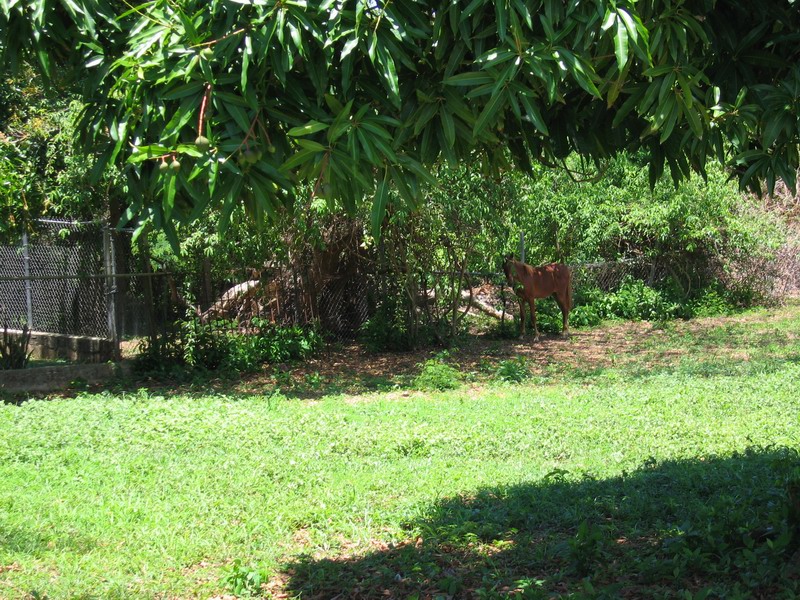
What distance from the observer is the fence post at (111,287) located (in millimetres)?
13695

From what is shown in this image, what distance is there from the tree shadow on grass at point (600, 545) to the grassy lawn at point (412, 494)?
16 mm

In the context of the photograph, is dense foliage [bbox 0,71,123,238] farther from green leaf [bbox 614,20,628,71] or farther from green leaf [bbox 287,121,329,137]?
green leaf [bbox 614,20,628,71]

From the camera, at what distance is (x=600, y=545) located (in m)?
5.11

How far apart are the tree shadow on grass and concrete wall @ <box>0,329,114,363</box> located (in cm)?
898

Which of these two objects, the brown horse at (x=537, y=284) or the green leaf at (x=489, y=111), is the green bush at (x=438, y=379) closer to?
the brown horse at (x=537, y=284)

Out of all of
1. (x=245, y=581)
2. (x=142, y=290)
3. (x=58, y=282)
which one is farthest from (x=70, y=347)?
(x=245, y=581)

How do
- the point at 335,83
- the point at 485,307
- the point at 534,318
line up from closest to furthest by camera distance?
the point at 335,83
the point at 534,318
the point at 485,307

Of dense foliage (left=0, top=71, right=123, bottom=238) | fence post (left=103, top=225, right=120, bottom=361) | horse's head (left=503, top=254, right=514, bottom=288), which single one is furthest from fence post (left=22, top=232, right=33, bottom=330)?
horse's head (left=503, top=254, right=514, bottom=288)

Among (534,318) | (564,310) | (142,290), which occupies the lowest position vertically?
(534,318)

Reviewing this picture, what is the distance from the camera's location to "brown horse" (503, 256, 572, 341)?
54.3 ft

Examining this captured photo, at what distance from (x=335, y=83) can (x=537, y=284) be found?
14086 millimetres

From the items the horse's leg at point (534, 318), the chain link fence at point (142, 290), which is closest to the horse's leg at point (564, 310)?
the horse's leg at point (534, 318)

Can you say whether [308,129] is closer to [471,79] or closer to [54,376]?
[471,79]

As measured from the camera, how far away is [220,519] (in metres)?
6.25
